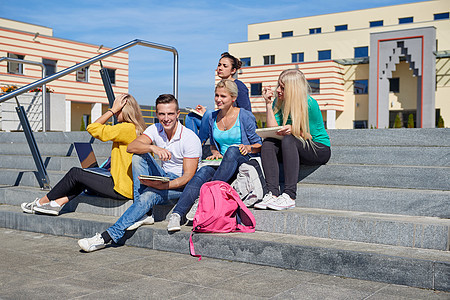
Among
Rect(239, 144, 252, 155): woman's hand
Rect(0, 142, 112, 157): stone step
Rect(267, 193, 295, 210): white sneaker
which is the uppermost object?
Rect(239, 144, 252, 155): woman's hand

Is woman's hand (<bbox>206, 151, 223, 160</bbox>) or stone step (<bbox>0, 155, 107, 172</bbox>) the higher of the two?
woman's hand (<bbox>206, 151, 223, 160</bbox>)

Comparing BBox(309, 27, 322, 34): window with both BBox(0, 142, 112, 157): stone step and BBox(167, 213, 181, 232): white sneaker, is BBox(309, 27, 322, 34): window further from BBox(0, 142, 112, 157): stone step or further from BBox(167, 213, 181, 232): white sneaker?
BBox(167, 213, 181, 232): white sneaker

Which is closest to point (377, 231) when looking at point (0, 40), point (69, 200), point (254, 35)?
point (69, 200)

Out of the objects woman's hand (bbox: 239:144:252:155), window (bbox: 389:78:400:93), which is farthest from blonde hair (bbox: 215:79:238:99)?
window (bbox: 389:78:400:93)

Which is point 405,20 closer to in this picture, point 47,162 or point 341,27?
point 341,27

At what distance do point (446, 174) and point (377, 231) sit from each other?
1049 millimetres

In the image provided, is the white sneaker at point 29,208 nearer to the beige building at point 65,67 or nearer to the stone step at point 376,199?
the stone step at point 376,199

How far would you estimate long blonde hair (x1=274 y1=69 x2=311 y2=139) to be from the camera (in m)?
5.05

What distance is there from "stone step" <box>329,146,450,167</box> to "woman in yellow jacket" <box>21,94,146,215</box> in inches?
88.8

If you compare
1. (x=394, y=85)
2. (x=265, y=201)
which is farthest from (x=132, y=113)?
(x=394, y=85)

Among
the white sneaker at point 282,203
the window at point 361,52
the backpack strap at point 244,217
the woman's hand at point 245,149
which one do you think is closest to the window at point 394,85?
the window at point 361,52

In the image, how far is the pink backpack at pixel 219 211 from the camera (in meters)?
4.43

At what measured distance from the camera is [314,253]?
12.5 ft

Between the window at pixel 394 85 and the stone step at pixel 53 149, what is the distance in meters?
27.6
